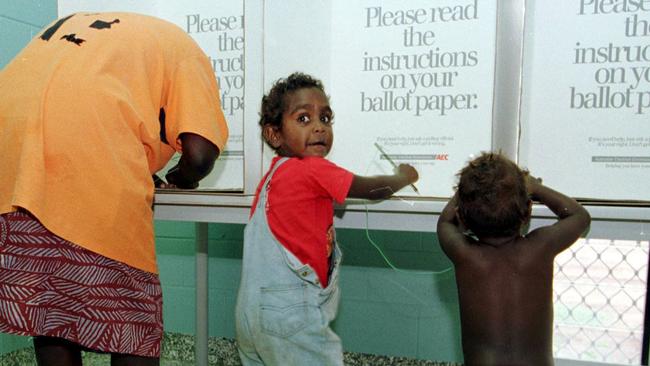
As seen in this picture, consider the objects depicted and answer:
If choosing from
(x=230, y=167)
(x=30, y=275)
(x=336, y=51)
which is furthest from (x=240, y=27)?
(x=30, y=275)

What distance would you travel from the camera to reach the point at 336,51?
1.48m

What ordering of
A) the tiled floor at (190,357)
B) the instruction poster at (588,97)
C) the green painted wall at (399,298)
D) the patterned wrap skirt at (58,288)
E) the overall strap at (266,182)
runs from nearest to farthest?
the patterned wrap skirt at (58,288)
the instruction poster at (588,97)
the overall strap at (266,182)
the green painted wall at (399,298)
the tiled floor at (190,357)

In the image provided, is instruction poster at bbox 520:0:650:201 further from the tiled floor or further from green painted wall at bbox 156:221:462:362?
the tiled floor

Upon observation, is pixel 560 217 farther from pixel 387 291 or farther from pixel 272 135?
pixel 387 291

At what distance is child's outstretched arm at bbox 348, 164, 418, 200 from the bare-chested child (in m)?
0.20

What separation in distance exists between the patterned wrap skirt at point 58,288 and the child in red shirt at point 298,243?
0.32 m

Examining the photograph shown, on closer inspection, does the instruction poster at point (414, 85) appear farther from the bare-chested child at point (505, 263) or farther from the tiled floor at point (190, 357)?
the tiled floor at point (190, 357)

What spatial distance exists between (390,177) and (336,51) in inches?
16.1

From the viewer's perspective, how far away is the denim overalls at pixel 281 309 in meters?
1.23

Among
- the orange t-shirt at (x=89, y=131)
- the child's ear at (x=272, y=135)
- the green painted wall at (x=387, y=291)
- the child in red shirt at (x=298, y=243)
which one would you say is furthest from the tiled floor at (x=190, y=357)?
the orange t-shirt at (x=89, y=131)

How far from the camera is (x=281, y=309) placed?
1246 millimetres

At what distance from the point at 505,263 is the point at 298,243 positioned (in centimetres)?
49

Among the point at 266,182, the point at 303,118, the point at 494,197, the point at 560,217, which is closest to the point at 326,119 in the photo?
the point at 303,118

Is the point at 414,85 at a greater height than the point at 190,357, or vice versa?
the point at 414,85
